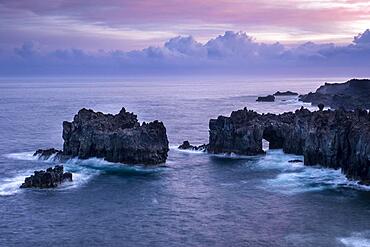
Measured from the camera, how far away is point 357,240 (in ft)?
238

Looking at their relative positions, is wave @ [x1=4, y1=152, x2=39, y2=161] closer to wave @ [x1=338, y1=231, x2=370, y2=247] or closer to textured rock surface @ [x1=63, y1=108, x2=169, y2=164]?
textured rock surface @ [x1=63, y1=108, x2=169, y2=164]

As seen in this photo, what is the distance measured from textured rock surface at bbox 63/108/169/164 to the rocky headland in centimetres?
1810

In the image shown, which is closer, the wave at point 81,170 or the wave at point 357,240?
the wave at point 357,240

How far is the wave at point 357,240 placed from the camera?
71125mm

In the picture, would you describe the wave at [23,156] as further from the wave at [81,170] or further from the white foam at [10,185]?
the white foam at [10,185]

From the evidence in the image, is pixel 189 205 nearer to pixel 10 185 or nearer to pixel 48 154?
Result: pixel 10 185

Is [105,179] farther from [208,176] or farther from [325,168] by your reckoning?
[325,168]

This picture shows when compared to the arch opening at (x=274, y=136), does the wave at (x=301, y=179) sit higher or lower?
lower

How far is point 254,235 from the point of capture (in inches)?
2953

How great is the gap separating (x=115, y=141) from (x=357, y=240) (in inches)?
2274

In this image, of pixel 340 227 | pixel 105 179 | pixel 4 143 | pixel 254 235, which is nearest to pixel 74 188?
pixel 105 179

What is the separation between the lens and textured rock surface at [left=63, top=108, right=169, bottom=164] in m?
116

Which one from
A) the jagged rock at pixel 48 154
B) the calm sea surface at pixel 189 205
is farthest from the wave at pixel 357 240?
the jagged rock at pixel 48 154

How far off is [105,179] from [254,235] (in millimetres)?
39566
